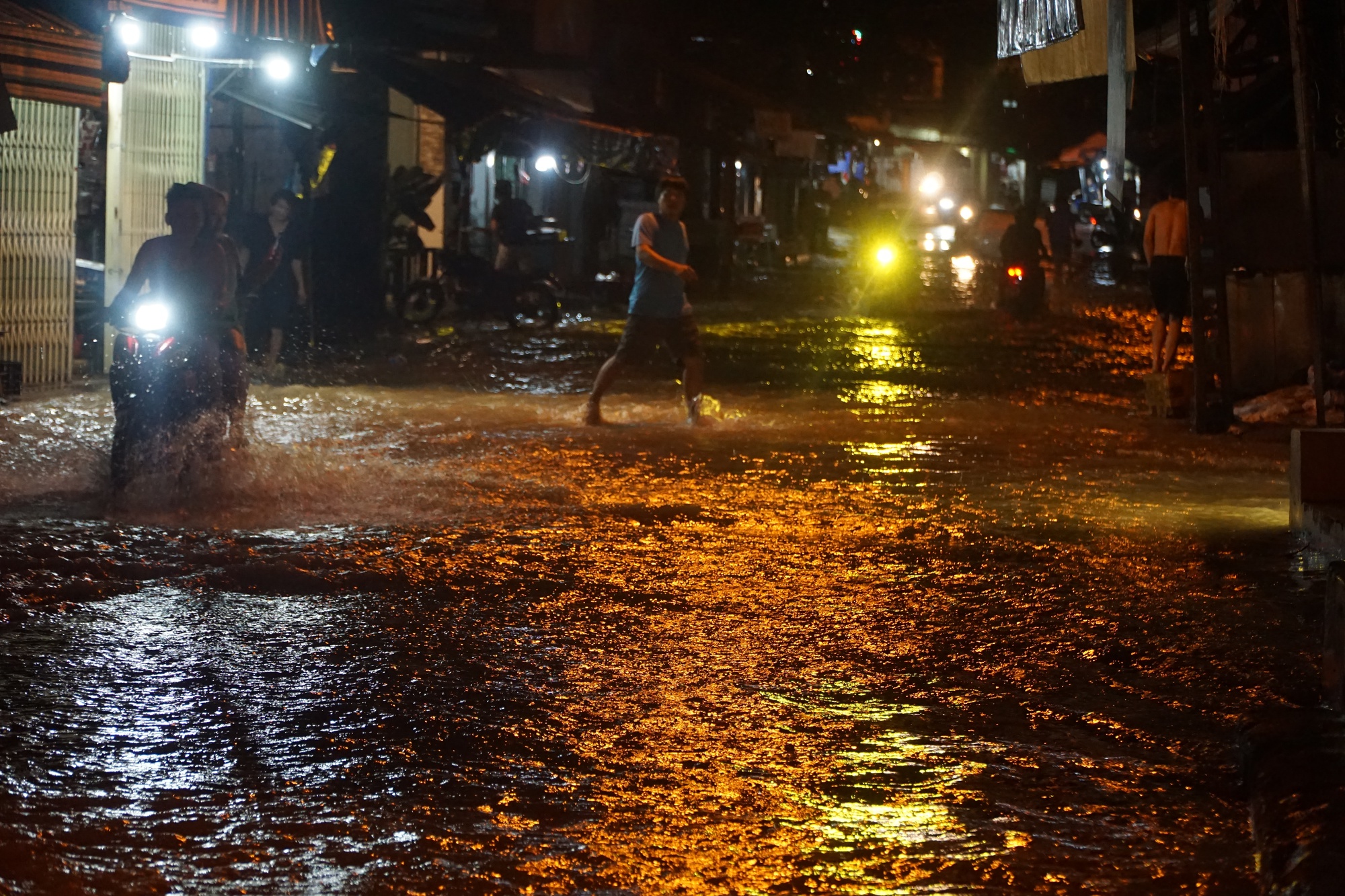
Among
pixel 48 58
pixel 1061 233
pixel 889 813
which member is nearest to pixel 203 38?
pixel 48 58

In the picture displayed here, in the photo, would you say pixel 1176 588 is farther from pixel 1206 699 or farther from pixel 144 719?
pixel 144 719

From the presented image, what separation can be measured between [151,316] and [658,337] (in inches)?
167

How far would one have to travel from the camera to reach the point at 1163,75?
20.9 meters

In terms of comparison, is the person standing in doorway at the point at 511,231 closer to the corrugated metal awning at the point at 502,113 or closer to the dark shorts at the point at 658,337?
the corrugated metal awning at the point at 502,113

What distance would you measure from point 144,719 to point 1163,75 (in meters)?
19.1

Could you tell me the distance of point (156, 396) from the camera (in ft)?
27.3

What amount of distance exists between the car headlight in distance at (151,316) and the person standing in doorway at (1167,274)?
870 cm

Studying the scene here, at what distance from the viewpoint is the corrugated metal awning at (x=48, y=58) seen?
12.4 metres

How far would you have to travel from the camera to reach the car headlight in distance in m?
8.33

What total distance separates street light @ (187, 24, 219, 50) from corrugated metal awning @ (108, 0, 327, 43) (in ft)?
0.70

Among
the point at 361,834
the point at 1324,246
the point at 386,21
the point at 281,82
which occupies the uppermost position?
the point at 386,21

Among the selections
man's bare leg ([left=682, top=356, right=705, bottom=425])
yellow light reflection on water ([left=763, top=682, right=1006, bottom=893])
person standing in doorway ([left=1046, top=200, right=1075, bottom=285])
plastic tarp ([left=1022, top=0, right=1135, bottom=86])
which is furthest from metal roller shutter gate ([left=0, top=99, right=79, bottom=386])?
person standing in doorway ([left=1046, top=200, right=1075, bottom=285])

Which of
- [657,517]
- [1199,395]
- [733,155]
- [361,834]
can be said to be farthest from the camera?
[733,155]

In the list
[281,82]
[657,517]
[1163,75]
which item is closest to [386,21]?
[281,82]
